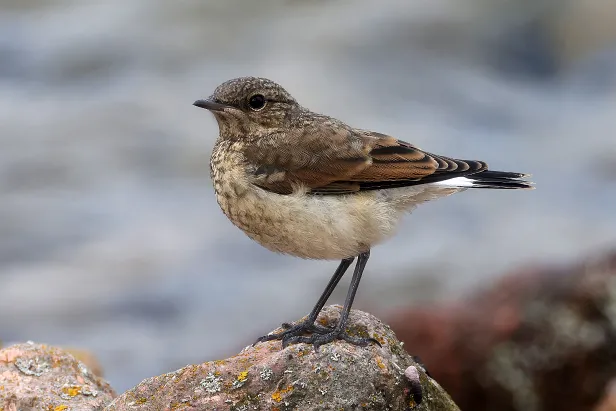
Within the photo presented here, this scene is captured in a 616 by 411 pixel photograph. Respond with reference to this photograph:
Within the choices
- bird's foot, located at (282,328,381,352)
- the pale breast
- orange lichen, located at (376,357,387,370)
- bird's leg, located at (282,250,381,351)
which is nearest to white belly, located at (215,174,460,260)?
the pale breast

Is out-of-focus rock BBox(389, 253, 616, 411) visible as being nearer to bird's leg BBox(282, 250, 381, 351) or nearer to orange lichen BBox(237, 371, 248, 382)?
bird's leg BBox(282, 250, 381, 351)

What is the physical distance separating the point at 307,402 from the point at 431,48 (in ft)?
51.3

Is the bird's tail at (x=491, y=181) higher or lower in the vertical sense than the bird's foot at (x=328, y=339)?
higher

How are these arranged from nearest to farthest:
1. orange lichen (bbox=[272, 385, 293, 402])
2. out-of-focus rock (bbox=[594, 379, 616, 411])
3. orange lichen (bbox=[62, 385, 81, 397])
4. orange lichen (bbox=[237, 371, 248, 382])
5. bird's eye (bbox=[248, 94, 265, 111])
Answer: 1. orange lichen (bbox=[272, 385, 293, 402])
2. orange lichen (bbox=[237, 371, 248, 382])
3. orange lichen (bbox=[62, 385, 81, 397])
4. bird's eye (bbox=[248, 94, 265, 111])
5. out-of-focus rock (bbox=[594, 379, 616, 411])

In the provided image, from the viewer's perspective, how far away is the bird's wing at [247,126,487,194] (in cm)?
651

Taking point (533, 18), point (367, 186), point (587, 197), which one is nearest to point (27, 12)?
point (533, 18)

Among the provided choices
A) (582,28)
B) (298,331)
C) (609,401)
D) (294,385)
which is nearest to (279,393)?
(294,385)

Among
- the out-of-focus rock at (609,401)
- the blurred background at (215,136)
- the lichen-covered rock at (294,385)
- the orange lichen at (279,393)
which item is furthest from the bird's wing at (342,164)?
the blurred background at (215,136)

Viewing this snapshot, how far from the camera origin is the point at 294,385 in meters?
5.48

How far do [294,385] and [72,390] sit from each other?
183cm

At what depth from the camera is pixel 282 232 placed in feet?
20.6

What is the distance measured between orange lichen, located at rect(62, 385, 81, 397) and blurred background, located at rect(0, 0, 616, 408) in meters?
5.69

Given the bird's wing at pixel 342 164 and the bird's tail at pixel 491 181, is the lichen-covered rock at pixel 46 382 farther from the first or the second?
the bird's tail at pixel 491 181

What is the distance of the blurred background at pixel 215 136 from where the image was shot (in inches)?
557
